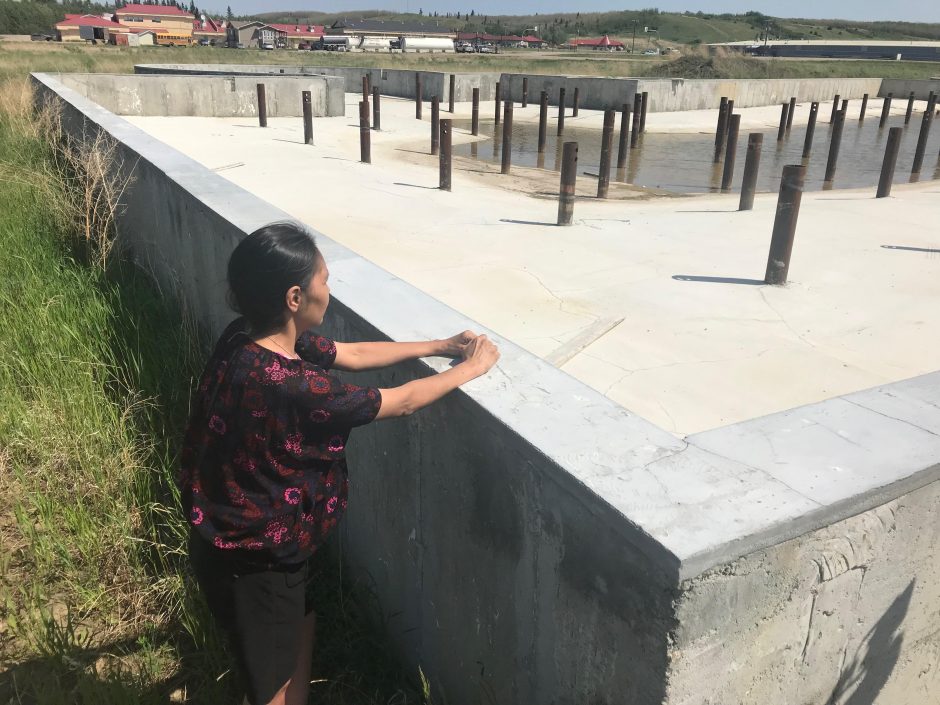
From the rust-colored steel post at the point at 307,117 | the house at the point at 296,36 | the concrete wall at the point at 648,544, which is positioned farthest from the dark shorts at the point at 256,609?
the house at the point at 296,36

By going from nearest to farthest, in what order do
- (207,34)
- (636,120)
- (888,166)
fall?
(888,166) → (636,120) → (207,34)

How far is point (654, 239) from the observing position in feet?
28.2

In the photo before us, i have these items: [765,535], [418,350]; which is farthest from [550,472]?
[418,350]

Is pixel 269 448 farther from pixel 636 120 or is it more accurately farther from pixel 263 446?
pixel 636 120

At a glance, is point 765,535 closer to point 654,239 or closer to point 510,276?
point 510,276

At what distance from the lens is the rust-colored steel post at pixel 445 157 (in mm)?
11234

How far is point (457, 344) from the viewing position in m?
2.51

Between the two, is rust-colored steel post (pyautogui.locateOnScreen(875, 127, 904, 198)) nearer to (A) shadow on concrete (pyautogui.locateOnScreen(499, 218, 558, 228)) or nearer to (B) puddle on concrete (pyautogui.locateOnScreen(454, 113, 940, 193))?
(B) puddle on concrete (pyautogui.locateOnScreen(454, 113, 940, 193))

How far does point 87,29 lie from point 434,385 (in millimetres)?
112430

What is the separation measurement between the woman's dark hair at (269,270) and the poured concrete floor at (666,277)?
2.71 metres

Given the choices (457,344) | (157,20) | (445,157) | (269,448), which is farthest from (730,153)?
(157,20)

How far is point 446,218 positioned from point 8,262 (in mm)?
4791

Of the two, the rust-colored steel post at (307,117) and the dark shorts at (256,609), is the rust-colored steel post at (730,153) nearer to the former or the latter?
the rust-colored steel post at (307,117)

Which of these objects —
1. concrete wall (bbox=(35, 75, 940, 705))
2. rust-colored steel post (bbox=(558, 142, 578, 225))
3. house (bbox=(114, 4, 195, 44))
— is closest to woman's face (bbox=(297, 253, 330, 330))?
concrete wall (bbox=(35, 75, 940, 705))
